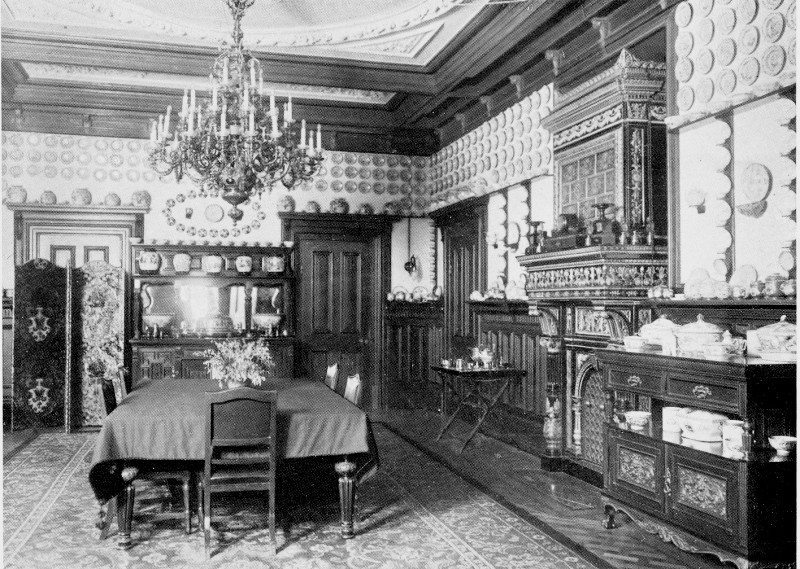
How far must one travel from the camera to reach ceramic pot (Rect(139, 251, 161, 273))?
10375 mm

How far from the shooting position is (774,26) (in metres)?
4.54

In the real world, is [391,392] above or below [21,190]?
below

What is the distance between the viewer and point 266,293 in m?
11.1

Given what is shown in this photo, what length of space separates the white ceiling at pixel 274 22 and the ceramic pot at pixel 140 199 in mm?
3065

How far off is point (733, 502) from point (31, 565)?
4153mm

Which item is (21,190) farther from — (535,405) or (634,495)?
(634,495)

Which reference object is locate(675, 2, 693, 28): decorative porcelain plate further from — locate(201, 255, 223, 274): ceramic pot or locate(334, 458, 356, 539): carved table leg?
Result: locate(201, 255, 223, 274): ceramic pot

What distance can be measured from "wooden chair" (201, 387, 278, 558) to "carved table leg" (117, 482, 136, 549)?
0.54 meters

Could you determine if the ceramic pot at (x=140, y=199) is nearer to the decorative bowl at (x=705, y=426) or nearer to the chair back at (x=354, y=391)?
the chair back at (x=354, y=391)

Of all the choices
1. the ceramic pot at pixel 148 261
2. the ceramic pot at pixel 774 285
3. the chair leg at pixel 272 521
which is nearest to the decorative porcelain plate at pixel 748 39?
the ceramic pot at pixel 774 285

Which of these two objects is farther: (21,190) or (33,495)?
(21,190)

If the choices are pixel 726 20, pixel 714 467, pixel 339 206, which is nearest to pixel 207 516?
pixel 714 467

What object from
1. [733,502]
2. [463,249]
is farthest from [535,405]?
[733,502]

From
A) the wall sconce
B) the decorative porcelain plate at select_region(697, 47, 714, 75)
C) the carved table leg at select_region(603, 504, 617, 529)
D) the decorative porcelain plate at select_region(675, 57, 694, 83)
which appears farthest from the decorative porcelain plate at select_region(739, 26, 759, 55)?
the carved table leg at select_region(603, 504, 617, 529)
